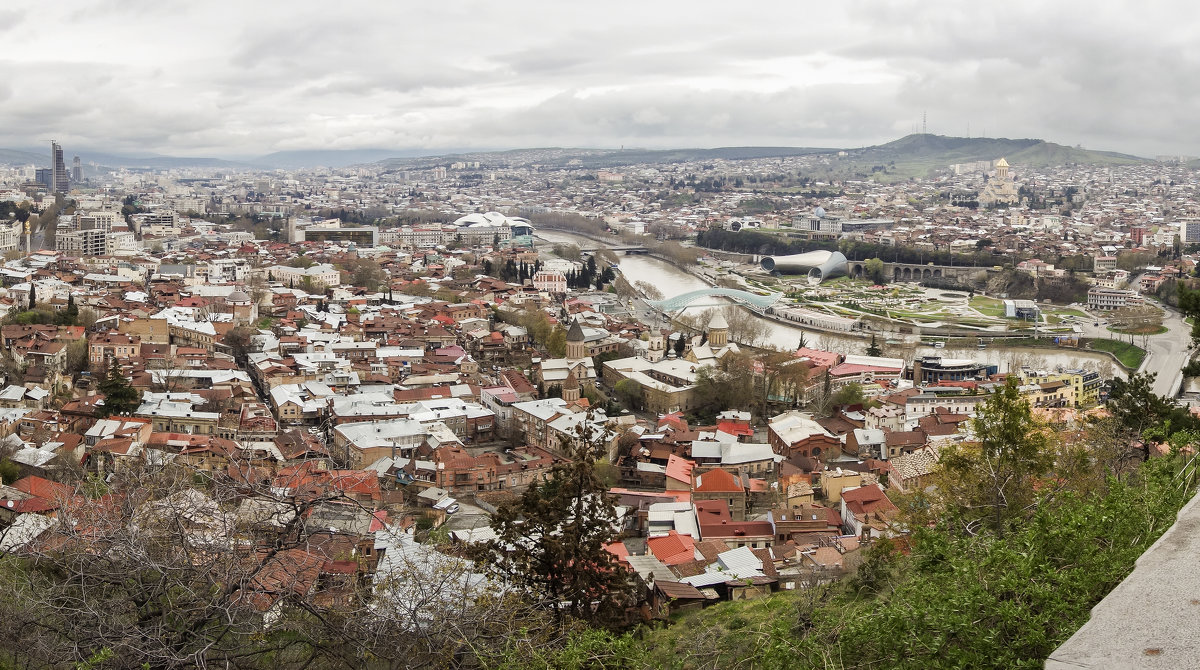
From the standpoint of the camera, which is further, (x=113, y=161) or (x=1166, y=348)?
(x=113, y=161)

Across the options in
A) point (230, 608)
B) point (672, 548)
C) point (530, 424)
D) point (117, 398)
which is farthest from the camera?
point (530, 424)

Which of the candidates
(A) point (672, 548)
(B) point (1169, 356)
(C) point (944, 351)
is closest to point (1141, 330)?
(B) point (1169, 356)

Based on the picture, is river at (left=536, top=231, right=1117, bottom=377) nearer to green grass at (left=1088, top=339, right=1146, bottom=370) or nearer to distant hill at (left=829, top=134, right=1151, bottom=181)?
green grass at (left=1088, top=339, right=1146, bottom=370)

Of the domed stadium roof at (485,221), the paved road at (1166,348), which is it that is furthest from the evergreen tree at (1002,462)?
the domed stadium roof at (485,221)

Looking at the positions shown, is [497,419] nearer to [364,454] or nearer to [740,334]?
[364,454]

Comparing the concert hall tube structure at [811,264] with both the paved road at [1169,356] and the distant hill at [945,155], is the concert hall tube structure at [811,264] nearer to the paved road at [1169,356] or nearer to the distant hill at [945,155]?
the paved road at [1169,356]

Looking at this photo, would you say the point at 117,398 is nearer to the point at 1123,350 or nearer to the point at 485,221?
the point at 1123,350
